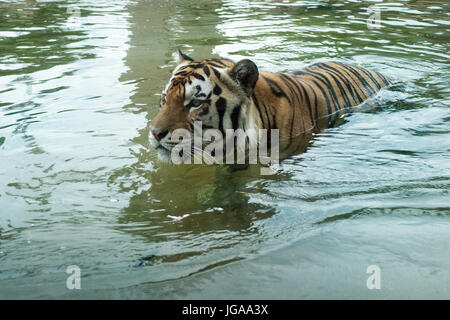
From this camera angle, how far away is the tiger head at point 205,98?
364cm

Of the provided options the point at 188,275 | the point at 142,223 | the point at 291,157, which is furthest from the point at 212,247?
the point at 291,157

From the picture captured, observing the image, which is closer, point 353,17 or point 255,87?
point 255,87

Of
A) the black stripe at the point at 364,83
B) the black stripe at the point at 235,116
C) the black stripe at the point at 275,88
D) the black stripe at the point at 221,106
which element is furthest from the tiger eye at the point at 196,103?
the black stripe at the point at 364,83

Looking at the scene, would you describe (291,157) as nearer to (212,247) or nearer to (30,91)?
(212,247)

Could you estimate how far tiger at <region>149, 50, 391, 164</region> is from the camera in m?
3.73

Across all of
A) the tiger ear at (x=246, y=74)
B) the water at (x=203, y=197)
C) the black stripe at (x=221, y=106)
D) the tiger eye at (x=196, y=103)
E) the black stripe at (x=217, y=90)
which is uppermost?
the tiger ear at (x=246, y=74)

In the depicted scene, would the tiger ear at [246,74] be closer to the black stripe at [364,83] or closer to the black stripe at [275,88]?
the black stripe at [275,88]

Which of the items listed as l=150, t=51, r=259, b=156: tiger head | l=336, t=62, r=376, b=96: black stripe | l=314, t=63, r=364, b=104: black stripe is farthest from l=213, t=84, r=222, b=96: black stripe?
l=336, t=62, r=376, b=96: black stripe

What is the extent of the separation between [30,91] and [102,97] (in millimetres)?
839

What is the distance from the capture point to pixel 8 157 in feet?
14.0

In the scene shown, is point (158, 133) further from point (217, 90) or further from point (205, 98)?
point (217, 90)

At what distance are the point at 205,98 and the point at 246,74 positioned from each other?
0.36 m

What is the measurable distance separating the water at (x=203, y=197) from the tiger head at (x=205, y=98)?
410mm

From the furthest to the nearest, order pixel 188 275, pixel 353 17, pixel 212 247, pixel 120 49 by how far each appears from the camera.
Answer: pixel 353 17 < pixel 120 49 < pixel 212 247 < pixel 188 275
